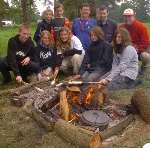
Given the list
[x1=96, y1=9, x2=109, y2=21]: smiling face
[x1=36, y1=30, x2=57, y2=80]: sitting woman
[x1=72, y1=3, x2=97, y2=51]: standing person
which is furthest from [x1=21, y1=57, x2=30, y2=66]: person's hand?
[x1=96, y1=9, x2=109, y2=21]: smiling face

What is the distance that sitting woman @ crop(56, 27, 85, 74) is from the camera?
30.0ft

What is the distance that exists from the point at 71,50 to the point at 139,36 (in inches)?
63.9

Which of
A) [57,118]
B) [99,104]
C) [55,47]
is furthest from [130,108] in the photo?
[55,47]

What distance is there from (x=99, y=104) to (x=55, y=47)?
269 centimetres

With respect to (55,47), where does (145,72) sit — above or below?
below

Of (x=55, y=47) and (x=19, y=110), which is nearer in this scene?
(x=19, y=110)

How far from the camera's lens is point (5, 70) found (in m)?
9.05

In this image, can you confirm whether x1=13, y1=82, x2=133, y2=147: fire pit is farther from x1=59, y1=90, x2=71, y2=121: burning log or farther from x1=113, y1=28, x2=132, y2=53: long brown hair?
→ x1=113, y1=28, x2=132, y2=53: long brown hair

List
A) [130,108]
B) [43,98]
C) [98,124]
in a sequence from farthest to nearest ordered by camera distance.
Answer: [43,98]
[130,108]
[98,124]

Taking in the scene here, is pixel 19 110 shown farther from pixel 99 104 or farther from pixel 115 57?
pixel 115 57

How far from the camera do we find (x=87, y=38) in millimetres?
9695

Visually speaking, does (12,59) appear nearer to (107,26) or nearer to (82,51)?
(82,51)

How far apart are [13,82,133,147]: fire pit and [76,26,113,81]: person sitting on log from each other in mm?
1356

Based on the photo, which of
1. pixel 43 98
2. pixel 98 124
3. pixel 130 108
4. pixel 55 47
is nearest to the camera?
pixel 98 124
